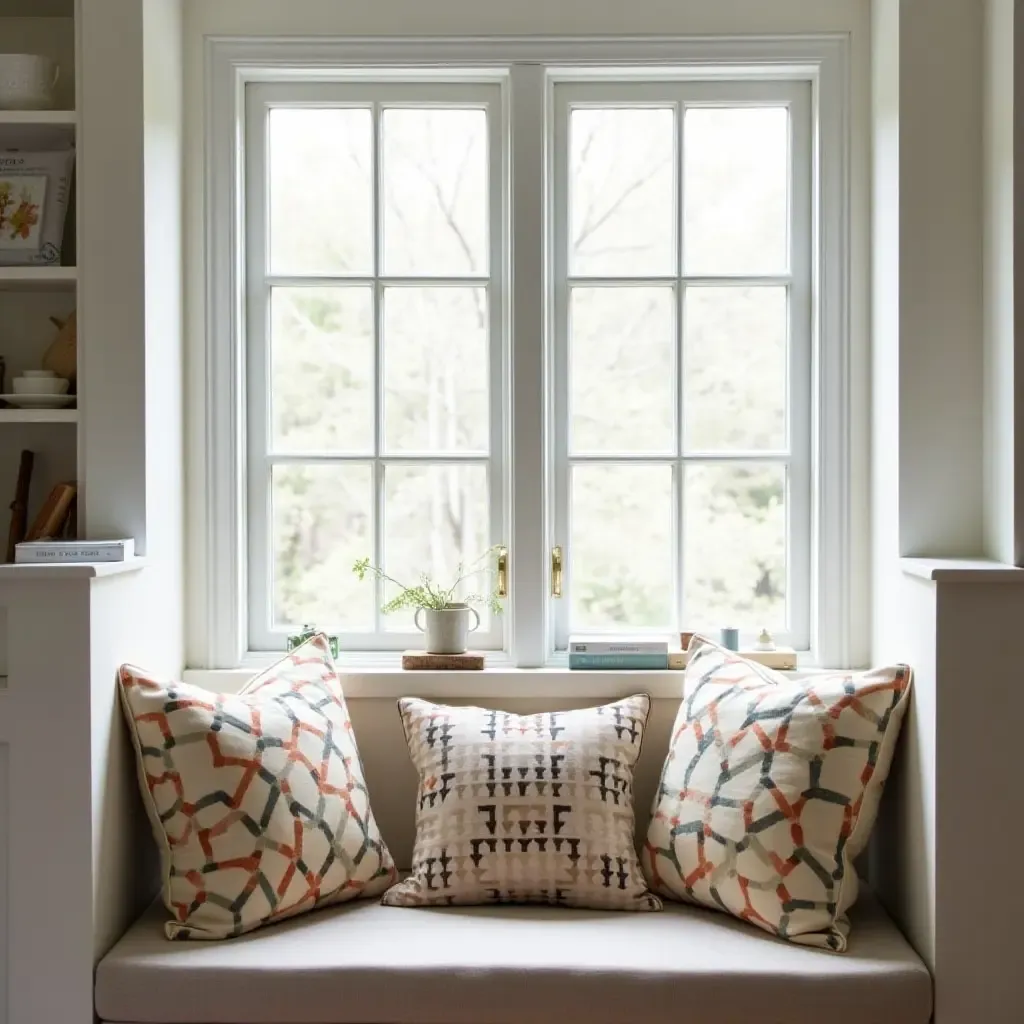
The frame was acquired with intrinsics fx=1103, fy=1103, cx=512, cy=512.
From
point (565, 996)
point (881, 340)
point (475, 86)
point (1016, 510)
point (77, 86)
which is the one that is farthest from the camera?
point (475, 86)

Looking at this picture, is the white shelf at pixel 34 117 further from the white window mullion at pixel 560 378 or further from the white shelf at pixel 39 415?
the white window mullion at pixel 560 378

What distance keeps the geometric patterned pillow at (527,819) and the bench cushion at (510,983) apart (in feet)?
0.49

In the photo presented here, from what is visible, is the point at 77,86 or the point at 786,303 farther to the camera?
the point at 786,303

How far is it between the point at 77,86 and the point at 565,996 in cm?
200

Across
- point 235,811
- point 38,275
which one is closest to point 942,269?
point 235,811

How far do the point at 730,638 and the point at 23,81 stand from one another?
6.37 ft

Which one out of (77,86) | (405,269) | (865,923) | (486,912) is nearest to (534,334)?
(405,269)

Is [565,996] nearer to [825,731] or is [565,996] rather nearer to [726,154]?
[825,731]

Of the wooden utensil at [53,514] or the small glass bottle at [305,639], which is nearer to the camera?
the wooden utensil at [53,514]

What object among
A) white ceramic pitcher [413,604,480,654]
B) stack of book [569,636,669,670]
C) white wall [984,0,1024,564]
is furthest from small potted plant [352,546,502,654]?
white wall [984,0,1024,564]

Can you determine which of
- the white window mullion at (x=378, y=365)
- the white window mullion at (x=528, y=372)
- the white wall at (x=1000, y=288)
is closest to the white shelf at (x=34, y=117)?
the white window mullion at (x=378, y=365)

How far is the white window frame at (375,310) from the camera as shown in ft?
8.47

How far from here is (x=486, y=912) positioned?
215 centimetres

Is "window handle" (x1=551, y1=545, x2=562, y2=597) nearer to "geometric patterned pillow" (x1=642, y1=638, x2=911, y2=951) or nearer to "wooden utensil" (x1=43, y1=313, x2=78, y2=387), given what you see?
"geometric patterned pillow" (x1=642, y1=638, x2=911, y2=951)
